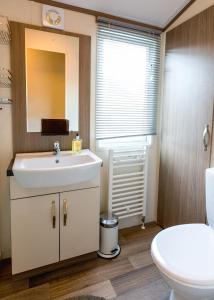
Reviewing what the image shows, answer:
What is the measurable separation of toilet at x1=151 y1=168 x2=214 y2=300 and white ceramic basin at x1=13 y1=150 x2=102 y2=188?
63cm

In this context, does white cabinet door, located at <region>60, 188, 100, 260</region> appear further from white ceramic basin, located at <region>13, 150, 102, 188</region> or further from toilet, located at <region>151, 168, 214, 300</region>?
toilet, located at <region>151, 168, 214, 300</region>

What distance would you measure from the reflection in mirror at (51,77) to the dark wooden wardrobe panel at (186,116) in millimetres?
910

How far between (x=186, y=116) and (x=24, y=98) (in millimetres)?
1376

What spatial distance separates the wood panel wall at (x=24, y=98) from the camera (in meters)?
1.65

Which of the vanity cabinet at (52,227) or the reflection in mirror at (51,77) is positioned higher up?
the reflection in mirror at (51,77)

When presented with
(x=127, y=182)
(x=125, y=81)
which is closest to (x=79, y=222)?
(x=127, y=182)

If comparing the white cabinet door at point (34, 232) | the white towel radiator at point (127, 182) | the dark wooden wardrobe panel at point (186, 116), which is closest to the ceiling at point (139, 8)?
the dark wooden wardrobe panel at point (186, 116)

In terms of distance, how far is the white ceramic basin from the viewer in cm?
137

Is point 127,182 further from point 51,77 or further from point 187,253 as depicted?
point 51,77

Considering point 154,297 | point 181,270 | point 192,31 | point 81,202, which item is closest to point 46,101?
point 81,202

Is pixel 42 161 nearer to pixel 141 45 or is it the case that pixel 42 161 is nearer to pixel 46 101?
pixel 46 101

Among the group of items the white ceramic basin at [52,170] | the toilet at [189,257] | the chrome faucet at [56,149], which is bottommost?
the toilet at [189,257]

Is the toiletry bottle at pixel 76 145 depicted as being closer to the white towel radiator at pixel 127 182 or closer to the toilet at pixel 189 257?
the white towel radiator at pixel 127 182

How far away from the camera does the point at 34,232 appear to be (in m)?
1.58
